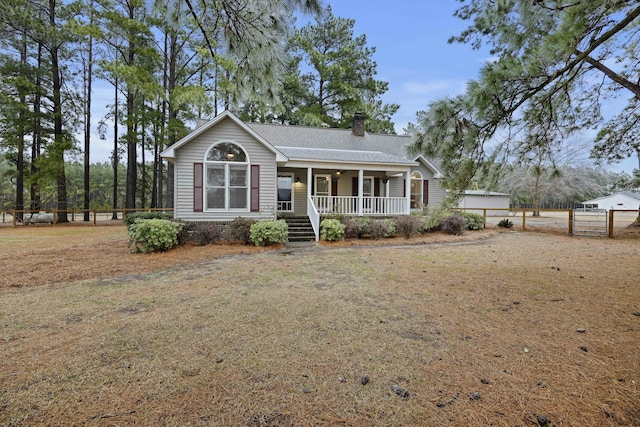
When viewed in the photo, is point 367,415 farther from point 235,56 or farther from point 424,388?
point 235,56

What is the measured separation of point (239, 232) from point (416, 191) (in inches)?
425

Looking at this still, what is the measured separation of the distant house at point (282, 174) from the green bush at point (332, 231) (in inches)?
20.6

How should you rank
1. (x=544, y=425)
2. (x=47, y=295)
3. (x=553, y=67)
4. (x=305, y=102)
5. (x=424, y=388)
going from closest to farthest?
(x=544, y=425) → (x=424, y=388) → (x=553, y=67) → (x=47, y=295) → (x=305, y=102)

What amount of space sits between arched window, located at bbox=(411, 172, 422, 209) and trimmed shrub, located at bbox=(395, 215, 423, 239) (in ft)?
17.1

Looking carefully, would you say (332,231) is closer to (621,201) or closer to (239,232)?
(239,232)

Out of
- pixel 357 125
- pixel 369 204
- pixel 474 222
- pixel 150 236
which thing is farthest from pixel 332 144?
pixel 150 236

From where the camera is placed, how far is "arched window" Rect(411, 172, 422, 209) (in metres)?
16.0

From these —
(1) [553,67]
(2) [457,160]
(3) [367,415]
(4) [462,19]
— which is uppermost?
(4) [462,19]

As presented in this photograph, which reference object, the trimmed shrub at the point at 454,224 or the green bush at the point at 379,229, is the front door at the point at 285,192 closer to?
the green bush at the point at 379,229

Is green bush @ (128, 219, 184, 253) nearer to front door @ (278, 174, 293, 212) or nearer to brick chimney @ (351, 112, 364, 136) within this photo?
front door @ (278, 174, 293, 212)

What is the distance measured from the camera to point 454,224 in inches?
465

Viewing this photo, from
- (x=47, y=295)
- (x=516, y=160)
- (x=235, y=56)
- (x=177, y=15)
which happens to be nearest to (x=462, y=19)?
(x=516, y=160)

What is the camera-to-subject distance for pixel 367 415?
1904 mm

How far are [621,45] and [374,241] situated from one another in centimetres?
740
